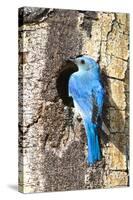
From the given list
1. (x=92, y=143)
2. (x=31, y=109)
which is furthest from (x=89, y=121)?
(x=31, y=109)

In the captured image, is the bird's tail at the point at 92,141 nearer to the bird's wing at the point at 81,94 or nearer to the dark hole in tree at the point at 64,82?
the bird's wing at the point at 81,94

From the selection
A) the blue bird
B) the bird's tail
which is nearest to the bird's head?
the blue bird

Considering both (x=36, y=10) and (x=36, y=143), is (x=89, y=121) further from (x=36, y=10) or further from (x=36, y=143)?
(x=36, y=10)

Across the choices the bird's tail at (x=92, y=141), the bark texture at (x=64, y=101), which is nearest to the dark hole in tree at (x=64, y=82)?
the bark texture at (x=64, y=101)

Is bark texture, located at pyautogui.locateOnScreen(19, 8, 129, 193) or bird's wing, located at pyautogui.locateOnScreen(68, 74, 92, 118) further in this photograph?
bird's wing, located at pyautogui.locateOnScreen(68, 74, 92, 118)

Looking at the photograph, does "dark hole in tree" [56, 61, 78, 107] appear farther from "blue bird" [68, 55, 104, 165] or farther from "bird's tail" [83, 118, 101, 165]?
"bird's tail" [83, 118, 101, 165]

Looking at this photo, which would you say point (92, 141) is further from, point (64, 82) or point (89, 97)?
point (64, 82)

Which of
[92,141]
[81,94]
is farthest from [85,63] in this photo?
[92,141]
